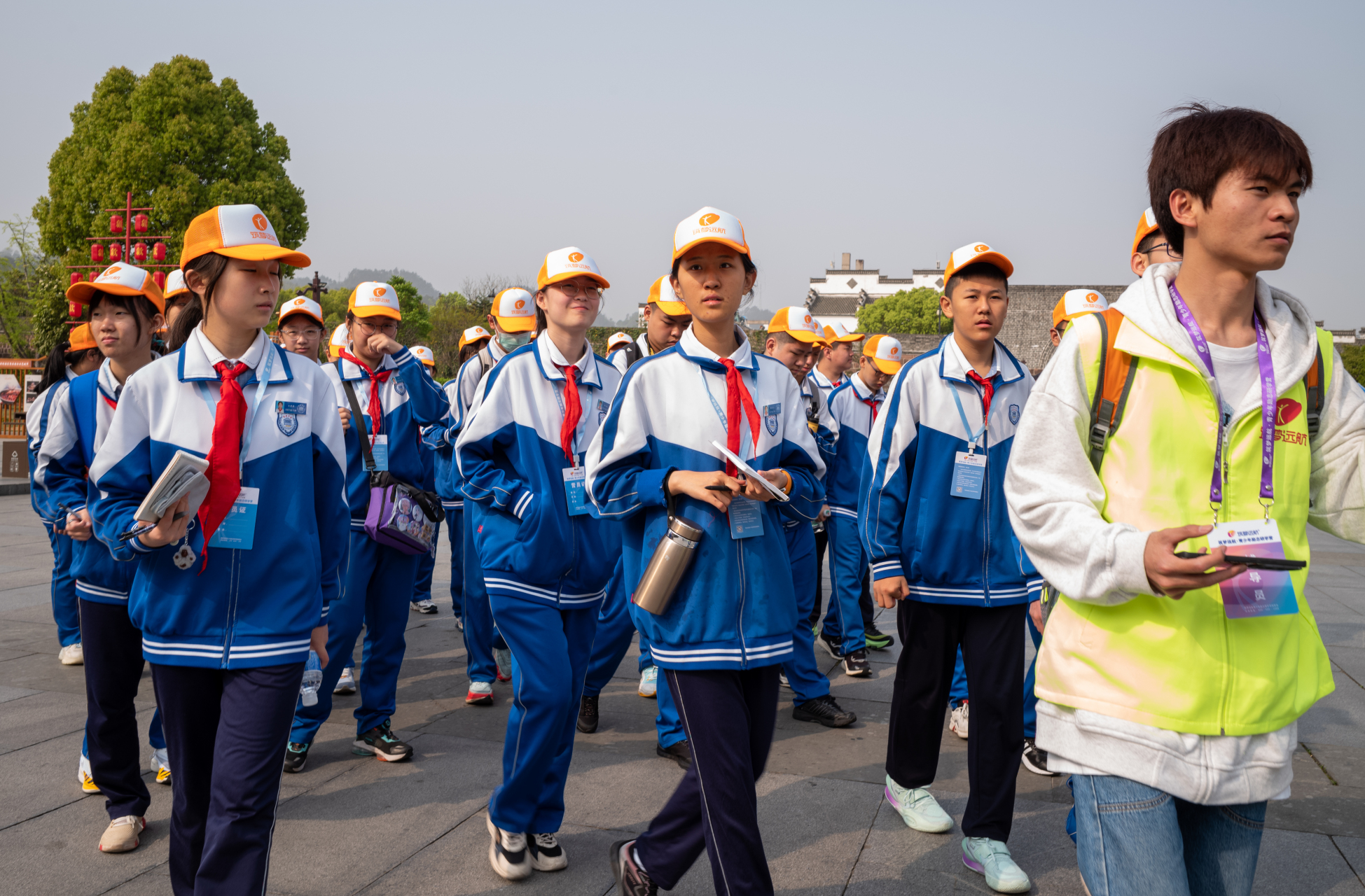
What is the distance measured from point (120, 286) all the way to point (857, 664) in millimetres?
4933

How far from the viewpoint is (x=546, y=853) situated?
386 cm

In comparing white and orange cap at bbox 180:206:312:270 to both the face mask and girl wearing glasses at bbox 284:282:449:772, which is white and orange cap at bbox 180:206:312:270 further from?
the face mask

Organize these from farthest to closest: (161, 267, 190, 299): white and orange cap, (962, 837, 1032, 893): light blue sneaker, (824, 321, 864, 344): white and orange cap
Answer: (824, 321, 864, 344): white and orange cap
(161, 267, 190, 299): white and orange cap
(962, 837, 1032, 893): light blue sneaker

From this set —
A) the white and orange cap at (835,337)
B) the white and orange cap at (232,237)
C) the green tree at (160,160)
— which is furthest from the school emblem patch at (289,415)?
the green tree at (160,160)

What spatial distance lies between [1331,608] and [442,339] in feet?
153

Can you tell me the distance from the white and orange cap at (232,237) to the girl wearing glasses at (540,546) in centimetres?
120

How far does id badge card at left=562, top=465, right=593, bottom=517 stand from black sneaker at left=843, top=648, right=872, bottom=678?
341 cm

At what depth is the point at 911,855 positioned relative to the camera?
3934mm

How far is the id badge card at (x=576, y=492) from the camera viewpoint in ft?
13.3

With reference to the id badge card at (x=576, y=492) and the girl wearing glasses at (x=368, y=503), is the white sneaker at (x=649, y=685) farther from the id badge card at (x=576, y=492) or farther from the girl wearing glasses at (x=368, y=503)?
the id badge card at (x=576, y=492)

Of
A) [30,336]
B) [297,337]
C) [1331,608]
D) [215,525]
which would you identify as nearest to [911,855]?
[215,525]

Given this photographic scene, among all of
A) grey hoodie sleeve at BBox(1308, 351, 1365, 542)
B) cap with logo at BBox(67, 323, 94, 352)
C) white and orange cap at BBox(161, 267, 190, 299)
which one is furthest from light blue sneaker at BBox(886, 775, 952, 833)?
cap with logo at BBox(67, 323, 94, 352)

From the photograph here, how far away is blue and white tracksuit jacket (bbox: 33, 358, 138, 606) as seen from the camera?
4.11 meters

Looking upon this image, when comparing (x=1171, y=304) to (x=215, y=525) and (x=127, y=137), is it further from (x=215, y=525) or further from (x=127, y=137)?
(x=127, y=137)
